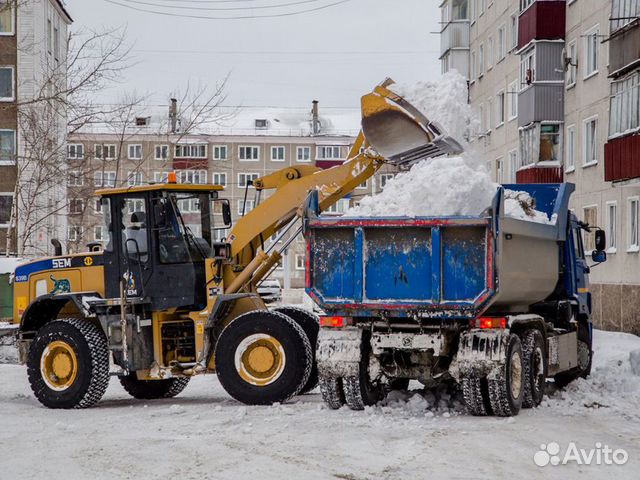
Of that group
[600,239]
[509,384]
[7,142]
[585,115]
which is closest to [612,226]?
[585,115]

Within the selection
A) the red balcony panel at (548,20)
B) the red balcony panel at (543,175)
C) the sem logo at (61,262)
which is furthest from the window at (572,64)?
the sem logo at (61,262)

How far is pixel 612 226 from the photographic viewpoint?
102 ft

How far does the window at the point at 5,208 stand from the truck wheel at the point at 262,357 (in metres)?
35.1

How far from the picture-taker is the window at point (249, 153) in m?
92.8

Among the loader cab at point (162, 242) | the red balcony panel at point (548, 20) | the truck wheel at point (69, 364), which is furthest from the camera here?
the red balcony panel at point (548, 20)

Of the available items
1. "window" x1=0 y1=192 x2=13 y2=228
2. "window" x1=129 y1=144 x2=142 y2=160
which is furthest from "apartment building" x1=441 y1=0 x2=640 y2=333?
"window" x1=129 y1=144 x2=142 y2=160

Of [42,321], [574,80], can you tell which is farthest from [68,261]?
[574,80]

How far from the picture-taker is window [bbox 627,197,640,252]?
96.3ft

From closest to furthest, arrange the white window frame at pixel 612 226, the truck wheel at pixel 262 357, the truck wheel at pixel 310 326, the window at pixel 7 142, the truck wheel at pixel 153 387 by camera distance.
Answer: the truck wheel at pixel 262 357 → the truck wheel at pixel 310 326 → the truck wheel at pixel 153 387 → the white window frame at pixel 612 226 → the window at pixel 7 142

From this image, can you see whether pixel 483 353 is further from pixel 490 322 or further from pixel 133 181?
pixel 133 181

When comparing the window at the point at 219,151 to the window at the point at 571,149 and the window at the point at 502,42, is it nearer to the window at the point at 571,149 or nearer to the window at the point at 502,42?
the window at the point at 502,42

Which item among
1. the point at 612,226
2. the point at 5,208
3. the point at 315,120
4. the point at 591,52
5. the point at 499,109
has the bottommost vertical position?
the point at 612,226

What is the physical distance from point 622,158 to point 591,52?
21.8 ft

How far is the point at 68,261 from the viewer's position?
1505cm
